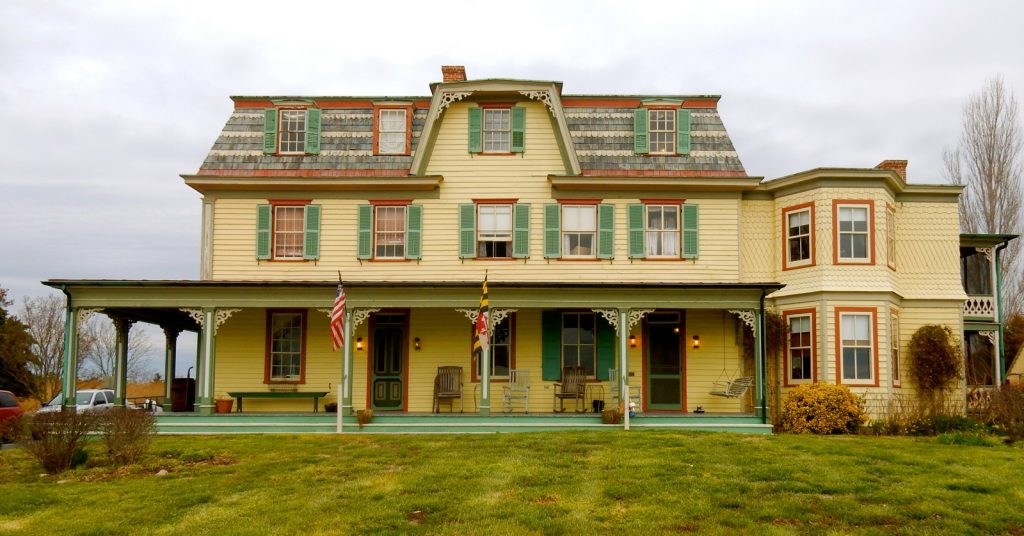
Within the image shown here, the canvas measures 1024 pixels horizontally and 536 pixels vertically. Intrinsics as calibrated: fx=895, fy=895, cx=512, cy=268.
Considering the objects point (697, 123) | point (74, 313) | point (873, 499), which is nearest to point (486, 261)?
point (697, 123)

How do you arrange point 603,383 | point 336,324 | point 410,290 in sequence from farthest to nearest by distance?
point 603,383 < point 410,290 < point 336,324

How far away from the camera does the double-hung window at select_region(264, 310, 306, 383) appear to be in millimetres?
21125

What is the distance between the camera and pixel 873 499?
10.7 m

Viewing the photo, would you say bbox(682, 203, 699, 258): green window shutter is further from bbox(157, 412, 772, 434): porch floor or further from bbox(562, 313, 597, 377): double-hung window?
bbox(157, 412, 772, 434): porch floor

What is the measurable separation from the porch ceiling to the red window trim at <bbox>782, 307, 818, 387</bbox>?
212 centimetres

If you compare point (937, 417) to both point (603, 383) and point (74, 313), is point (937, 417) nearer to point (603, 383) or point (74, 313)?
point (603, 383)

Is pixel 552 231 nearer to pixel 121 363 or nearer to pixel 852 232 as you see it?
pixel 852 232

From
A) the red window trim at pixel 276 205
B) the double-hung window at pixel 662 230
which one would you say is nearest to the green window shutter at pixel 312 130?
the red window trim at pixel 276 205

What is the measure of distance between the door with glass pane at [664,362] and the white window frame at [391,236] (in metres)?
6.23

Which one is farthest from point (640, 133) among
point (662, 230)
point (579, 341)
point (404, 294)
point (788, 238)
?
A: point (404, 294)

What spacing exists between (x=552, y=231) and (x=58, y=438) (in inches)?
459

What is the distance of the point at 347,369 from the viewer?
18.9m

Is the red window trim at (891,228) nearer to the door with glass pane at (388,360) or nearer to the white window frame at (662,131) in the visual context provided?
the white window frame at (662,131)

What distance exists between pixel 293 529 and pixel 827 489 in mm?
6476
